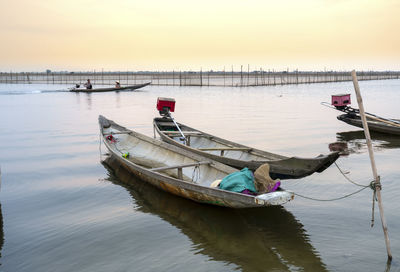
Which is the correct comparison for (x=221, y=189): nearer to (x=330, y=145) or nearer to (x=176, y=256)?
(x=176, y=256)

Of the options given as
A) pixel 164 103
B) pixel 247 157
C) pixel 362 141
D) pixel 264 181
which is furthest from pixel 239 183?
pixel 362 141

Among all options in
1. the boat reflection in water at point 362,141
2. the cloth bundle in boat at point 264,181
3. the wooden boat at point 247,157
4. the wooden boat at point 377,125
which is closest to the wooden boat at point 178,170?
the cloth bundle in boat at point 264,181

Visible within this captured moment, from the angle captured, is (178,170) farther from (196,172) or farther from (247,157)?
(247,157)

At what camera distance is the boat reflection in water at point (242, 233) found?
4.44 meters

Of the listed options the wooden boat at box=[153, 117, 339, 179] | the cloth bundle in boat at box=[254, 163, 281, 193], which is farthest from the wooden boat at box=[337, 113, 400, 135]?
the cloth bundle in boat at box=[254, 163, 281, 193]

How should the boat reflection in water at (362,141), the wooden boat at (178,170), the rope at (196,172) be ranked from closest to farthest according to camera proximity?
the wooden boat at (178,170), the rope at (196,172), the boat reflection in water at (362,141)

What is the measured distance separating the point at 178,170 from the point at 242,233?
1889 mm

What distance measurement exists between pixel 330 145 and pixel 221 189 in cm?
710

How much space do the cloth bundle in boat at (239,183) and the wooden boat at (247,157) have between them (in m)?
0.89

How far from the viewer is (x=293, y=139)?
472 inches

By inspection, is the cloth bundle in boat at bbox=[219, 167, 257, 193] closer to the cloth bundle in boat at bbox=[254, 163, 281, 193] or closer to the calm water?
the cloth bundle in boat at bbox=[254, 163, 281, 193]

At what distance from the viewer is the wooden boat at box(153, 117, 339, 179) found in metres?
5.63

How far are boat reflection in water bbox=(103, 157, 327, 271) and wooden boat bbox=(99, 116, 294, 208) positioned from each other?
282 millimetres

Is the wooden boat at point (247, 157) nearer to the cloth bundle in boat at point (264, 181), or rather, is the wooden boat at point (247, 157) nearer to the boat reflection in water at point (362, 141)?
the cloth bundle in boat at point (264, 181)
